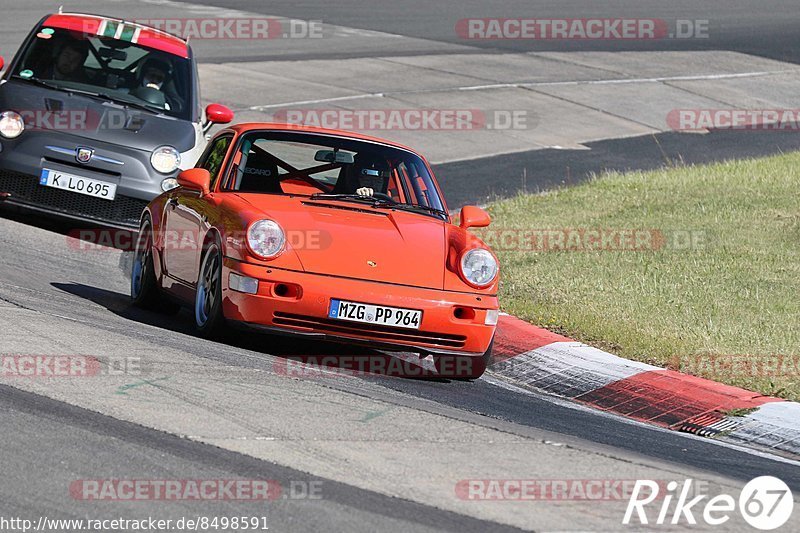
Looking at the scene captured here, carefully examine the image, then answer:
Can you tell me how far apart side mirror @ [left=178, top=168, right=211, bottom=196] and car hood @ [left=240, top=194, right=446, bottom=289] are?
0.33 metres

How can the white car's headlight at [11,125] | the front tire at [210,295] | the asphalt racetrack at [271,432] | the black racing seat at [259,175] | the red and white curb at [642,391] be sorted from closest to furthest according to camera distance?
the asphalt racetrack at [271,432] < the red and white curb at [642,391] < the front tire at [210,295] < the black racing seat at [259,175] < the white car's headlight at [11,125]

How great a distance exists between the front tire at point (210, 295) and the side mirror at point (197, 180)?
0.52m

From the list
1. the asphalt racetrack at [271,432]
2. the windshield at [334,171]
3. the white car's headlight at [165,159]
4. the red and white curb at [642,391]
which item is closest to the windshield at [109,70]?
the white car's headlight at [165,159]

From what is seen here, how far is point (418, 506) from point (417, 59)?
20591mm

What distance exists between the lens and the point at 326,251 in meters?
7.71

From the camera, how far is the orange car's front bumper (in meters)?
7.49

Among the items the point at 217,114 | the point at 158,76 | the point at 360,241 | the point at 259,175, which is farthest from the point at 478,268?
the point at 158,76

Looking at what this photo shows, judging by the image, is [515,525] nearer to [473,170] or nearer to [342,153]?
[342,153]

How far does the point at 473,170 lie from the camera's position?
1683 cm

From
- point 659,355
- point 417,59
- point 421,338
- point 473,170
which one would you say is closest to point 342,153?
point 421,338

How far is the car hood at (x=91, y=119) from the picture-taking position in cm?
1145

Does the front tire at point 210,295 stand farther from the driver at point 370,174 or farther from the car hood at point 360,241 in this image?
the driver at point 370,174

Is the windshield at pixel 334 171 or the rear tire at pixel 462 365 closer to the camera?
the rear tire at pixel 462 365

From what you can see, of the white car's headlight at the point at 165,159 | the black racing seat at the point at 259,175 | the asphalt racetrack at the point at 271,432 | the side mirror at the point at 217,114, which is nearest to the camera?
the asphalt racetrack at the point at 271,432
